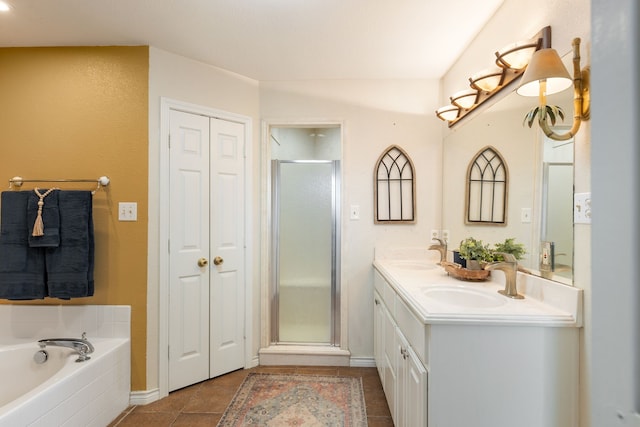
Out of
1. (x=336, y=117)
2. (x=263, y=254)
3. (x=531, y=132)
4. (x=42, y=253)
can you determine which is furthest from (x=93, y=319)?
(x=531, y=132)

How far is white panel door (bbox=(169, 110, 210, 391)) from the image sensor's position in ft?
7.42

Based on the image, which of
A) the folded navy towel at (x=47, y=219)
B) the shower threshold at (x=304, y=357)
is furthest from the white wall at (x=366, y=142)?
the folded navy towel at (x=47, y=219)

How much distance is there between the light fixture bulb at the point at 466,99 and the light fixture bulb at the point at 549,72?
0.72m

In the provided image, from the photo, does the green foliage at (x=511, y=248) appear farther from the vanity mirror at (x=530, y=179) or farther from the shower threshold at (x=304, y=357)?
the shower threshold at (x=304, y=357)

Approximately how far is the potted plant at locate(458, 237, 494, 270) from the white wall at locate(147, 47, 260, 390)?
1626mm

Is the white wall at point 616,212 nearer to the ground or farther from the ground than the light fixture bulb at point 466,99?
nearer to the ground

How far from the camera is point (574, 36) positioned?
125 centimetres

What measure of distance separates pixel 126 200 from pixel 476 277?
2.30 metres

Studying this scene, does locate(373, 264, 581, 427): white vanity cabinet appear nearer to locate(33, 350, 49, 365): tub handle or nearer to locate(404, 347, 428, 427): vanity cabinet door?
locate(404, 347, 428, 427): vanity cabinet door

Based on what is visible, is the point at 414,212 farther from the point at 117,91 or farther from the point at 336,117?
the point at 117,91

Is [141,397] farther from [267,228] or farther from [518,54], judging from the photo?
[518,54]

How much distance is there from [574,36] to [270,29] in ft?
5.25

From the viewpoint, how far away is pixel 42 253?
2.03 metres

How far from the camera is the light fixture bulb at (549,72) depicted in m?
1.25
